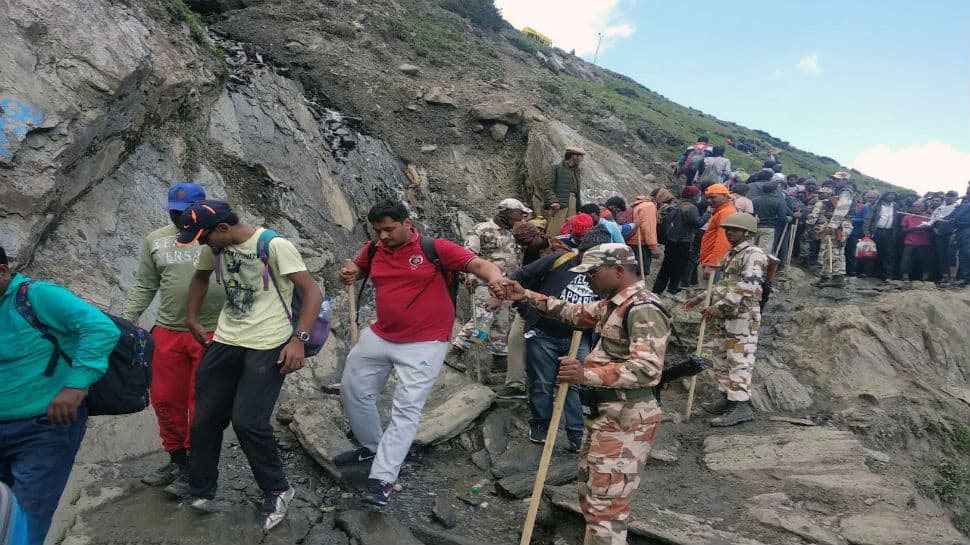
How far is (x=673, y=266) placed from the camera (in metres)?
9.52

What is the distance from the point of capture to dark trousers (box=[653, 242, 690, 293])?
932cm

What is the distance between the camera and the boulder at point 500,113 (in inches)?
526

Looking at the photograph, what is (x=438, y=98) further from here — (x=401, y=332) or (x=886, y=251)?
(x=886, y=251)

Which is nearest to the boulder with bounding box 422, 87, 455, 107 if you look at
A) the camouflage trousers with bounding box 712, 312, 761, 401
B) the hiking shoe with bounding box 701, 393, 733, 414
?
the camouflage trousers with bounding box 712, 312, 761, 401

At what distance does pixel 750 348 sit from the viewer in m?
6.06

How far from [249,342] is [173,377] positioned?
37.1 inches

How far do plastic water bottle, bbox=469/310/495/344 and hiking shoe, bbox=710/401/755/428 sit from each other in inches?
111

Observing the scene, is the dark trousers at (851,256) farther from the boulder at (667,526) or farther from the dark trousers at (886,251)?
the boulder at (667,526)

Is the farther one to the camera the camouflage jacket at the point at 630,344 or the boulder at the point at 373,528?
the boulder at the point at 373,528

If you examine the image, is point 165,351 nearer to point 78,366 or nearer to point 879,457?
point 78,366

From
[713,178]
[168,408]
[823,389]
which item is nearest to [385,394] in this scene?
[168,408]

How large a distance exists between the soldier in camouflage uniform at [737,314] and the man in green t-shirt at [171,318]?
5.03 metres

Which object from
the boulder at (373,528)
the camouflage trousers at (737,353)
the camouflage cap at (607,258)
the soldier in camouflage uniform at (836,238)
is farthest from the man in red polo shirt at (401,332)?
the soldier in camouflage uniform at (836,238)

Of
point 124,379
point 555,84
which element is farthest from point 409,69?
point 124,379
